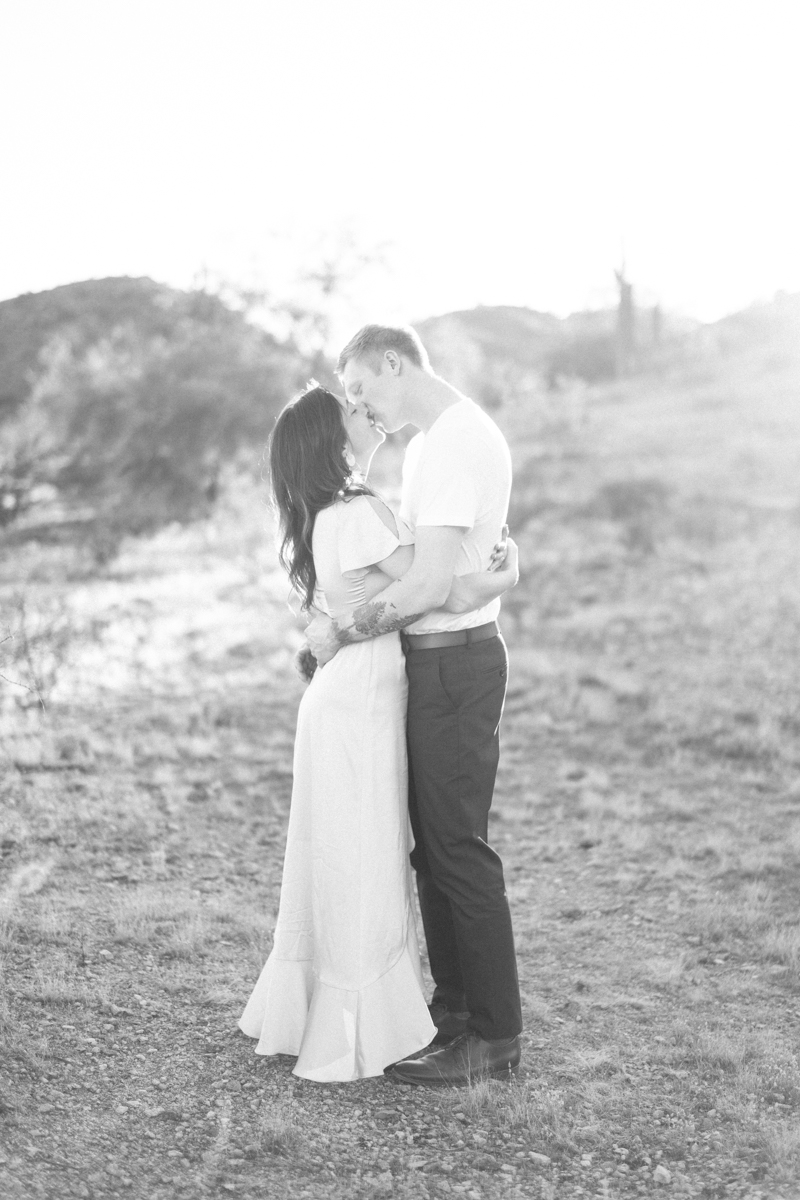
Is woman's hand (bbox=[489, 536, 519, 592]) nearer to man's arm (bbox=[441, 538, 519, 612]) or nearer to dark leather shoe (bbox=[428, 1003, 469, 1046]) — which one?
man's arm (bbox=[441, 538, 519, 612])

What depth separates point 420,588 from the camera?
115 inches

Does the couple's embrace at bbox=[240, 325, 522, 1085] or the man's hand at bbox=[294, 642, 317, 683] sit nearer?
the couple's embrace at bbox=[240, 325, 522, 1085]

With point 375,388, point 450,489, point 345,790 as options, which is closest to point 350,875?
point 345,790

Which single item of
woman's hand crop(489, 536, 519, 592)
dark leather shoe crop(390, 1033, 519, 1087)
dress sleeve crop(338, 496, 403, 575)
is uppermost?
dress sleeve crop(338, 496, 403, 575)

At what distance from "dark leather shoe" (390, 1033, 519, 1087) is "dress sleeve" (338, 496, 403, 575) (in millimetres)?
1519

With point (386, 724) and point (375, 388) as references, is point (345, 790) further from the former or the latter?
point (375, 388)

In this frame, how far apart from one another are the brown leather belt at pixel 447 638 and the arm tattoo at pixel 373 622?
0.28ft

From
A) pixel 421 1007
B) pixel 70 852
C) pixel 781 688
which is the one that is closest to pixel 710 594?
pixel 781 688

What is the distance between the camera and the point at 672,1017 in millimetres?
3963

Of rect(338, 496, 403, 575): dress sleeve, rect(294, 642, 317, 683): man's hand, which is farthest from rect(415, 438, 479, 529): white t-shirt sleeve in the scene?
rect(294, 642, 317, 683): man's hand

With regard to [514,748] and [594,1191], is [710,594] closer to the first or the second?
[514,748]

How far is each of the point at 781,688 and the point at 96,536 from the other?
14692mm

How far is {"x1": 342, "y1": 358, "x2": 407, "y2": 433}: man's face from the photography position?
Answer: 3.08 metres

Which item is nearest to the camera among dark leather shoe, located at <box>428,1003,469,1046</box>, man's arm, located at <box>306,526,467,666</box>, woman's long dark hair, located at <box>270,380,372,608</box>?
man's arm, located at <box>306,526,467,666</box>
